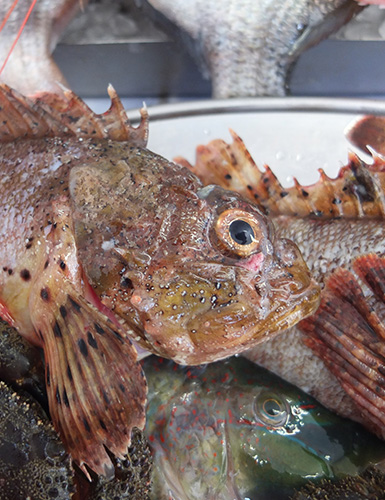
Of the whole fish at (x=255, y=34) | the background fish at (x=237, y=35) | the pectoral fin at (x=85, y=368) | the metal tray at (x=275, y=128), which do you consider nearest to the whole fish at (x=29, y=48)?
the background fish at (x=237, y=35)

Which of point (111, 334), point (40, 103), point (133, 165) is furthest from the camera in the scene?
point (40, 103)

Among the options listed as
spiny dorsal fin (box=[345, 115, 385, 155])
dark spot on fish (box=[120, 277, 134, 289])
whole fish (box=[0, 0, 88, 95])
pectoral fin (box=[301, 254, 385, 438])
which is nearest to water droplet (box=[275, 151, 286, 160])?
spiny dorsal fin (box=[345, 115, 385, 155])

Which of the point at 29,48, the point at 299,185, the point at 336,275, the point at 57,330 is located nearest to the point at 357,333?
the point at 336,275

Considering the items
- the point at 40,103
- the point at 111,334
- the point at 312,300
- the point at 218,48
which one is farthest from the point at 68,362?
the point at 218,48

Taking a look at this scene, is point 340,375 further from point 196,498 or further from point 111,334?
point 111,334

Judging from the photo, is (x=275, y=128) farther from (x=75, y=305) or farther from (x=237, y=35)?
(x=75, y=305)

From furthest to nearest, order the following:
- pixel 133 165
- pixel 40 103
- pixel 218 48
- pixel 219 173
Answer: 1. pixel 218 48
2. pixel 219 173
3. pixel 40 103
4. pixel 133 165

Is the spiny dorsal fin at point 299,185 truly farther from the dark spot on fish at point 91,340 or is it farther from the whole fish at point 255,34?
the whole fish at point 255,34

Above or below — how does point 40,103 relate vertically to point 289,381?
above
